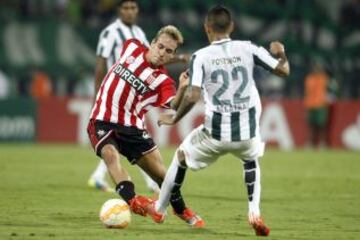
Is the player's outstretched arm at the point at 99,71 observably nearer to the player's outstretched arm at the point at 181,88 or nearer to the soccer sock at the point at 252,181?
the player's outstretched arm at the point at 181,88

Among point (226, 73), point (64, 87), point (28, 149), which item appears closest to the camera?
point (226, 73)

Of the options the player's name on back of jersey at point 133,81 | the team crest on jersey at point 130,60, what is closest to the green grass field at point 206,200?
the player's name on back of jersey at point 133,81

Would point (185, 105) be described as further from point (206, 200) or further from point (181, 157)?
point (206, 200)

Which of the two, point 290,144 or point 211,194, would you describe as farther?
point 290,144

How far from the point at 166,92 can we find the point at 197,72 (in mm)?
1199

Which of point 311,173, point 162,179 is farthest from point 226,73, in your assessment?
point 311,173

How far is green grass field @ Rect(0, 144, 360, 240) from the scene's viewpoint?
348 inches

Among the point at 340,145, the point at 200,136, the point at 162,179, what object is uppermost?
the point at 200,136

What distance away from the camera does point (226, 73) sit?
335 inches

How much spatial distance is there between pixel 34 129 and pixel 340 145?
7.62 metres

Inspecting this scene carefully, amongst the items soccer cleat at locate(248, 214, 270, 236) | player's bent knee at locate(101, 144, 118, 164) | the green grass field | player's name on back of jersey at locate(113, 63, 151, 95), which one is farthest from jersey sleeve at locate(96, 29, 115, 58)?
soccer cleat at locate(248, 214, 270, 236)

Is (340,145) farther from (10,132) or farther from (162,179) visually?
(162,179)

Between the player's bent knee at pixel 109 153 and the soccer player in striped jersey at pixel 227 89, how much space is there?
928 mm

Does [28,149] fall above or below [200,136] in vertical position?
below
